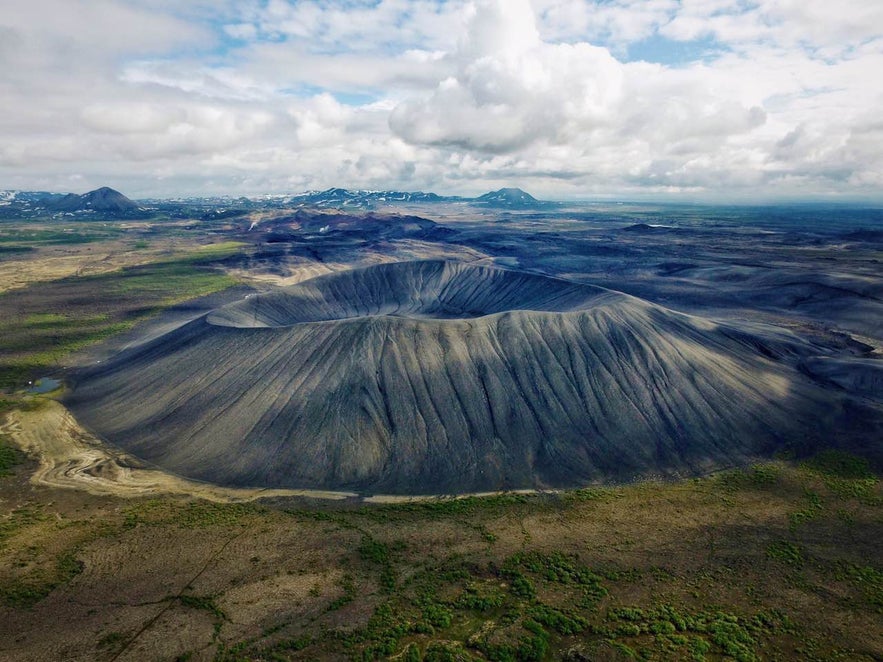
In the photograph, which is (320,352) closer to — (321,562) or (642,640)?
(321,562)

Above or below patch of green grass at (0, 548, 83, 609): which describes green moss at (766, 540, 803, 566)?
below

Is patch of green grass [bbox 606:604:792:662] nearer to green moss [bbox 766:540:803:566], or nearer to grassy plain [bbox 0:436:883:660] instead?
grassy plain [bbox 0:436:883:660]

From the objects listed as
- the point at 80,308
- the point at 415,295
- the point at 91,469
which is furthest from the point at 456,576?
the point at 80,308

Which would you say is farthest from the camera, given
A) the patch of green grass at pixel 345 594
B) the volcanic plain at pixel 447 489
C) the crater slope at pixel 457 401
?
the crater slope at pixel 457 401

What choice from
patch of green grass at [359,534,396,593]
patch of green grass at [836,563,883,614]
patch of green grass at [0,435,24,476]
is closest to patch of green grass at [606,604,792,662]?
patch of green grass at [836,563,883,614]

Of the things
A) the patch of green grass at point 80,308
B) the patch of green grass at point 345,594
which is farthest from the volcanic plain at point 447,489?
the patch of green grass at point 80,308

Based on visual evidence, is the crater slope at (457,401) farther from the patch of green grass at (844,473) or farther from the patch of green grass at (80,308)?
the patch of green grass at (80,308)

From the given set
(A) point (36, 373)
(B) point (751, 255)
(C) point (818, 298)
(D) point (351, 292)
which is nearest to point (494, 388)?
(D) point (351, 292)
